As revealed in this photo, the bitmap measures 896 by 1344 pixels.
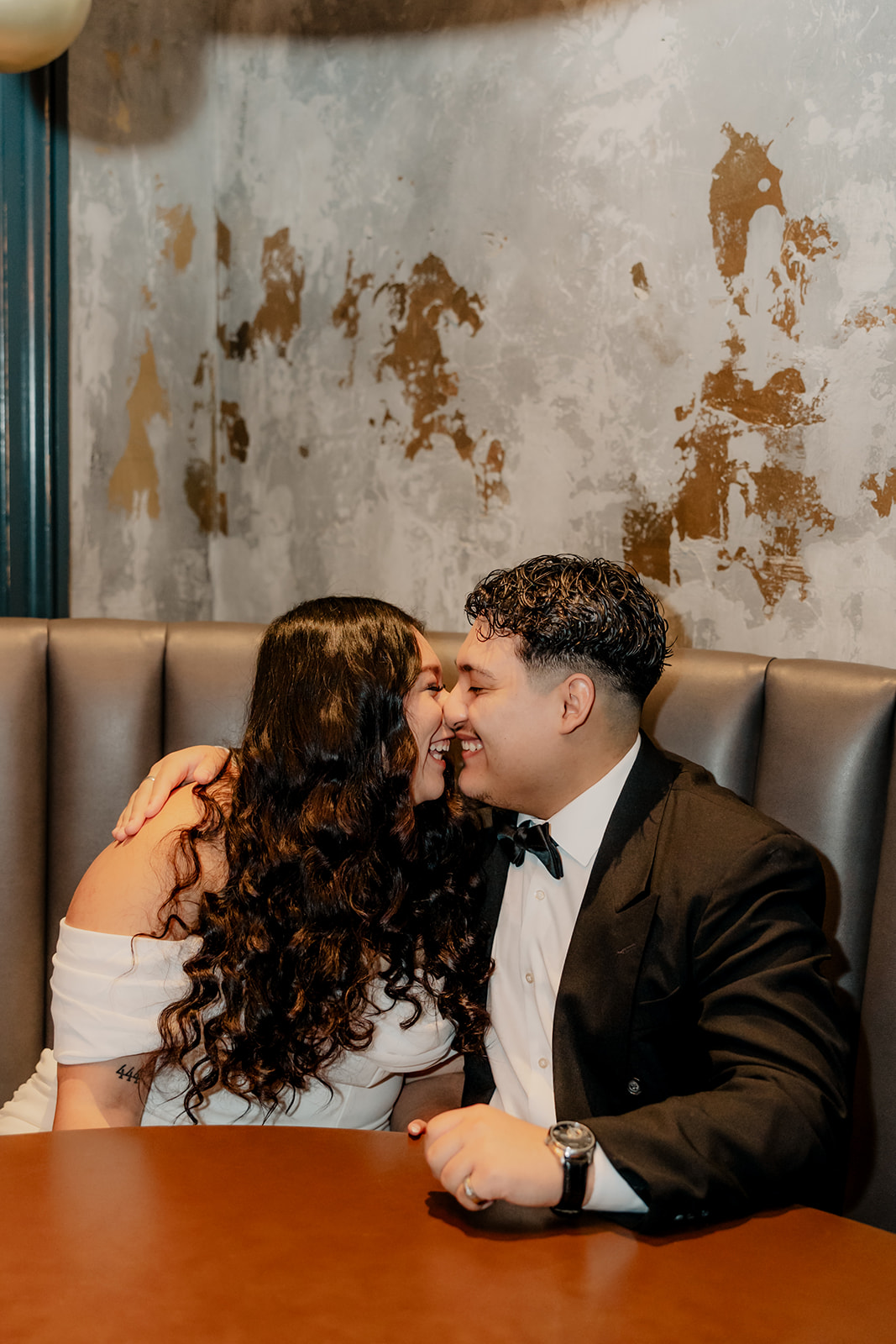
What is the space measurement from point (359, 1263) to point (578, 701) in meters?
0.91

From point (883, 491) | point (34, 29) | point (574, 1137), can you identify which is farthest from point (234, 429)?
point (574, 1137)

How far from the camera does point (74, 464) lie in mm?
2875

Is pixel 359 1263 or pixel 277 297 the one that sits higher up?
pixel 277 297

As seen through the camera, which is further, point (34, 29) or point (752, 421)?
point (752, 421)

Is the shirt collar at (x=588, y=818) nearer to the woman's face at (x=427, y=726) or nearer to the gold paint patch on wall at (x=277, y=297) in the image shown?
the woman's face at (x=427, y=726)

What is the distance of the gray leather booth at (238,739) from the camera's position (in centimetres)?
168

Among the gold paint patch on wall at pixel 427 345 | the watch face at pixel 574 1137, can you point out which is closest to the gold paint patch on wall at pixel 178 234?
the gold paint patch on wall at pixel 427 345

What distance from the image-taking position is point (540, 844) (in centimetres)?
162

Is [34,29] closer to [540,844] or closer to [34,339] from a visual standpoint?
[34,339]

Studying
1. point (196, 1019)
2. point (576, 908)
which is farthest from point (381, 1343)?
point (576, 908)

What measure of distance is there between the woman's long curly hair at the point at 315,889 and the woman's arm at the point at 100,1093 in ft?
0.12

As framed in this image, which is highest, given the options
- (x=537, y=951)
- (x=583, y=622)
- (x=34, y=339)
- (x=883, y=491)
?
(x=34, y=339)

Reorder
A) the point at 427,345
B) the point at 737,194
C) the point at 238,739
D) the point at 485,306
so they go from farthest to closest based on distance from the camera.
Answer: the point at 427,345, the point at 485,306, the point at 737,194, the point at 238,739

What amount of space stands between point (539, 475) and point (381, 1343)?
2095 mm
